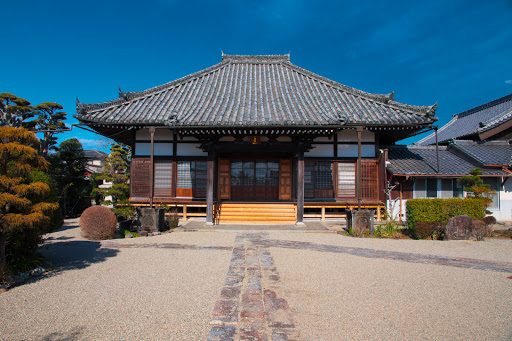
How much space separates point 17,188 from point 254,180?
9625 mm

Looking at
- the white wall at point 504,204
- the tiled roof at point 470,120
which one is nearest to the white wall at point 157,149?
the white wall at point 504,204

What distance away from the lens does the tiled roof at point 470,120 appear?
59.7ft

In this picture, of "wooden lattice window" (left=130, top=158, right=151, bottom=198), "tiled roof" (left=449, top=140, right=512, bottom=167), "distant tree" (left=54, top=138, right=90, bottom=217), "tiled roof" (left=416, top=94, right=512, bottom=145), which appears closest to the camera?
"wooden lattice window" (left=130, top=158, right=151, bottom=198)

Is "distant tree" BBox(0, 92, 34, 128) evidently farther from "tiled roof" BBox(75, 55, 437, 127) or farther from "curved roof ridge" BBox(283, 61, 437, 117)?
"curved roof ridge" BBox(283, 61, 437, 117)

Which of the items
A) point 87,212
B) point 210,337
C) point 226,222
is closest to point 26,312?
point 210,337

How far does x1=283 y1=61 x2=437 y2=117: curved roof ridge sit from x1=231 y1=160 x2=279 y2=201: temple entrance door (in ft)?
16.6

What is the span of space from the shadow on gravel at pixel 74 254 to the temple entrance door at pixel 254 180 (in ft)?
22.3

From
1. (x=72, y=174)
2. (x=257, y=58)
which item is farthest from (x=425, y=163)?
(x=72, y=174)

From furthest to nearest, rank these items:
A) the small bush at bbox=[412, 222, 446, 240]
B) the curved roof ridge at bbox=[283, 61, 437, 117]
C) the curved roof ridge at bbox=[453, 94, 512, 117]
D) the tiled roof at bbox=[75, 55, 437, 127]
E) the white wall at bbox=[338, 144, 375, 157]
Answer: the curved roof ridge at bbox=[453, 94, 512, 117]
the white wall at bbox=[338, 144, 375, 157]
the curved roof ridge at bbox=[283, 61, 437, 117]
the tiled roof at bbox=[75, 55, 437, 127]
the small bush at bbox=[412, 222, 446, 240]

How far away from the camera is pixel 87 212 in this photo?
8727mm

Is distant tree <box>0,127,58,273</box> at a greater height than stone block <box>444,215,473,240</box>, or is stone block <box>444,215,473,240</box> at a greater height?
distant tree <box>0,127,58,273</box>

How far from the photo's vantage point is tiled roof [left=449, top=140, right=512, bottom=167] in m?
13.0

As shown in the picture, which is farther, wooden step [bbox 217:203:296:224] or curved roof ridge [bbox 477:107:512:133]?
curved roof ridge [bbox 477:107:512:133]

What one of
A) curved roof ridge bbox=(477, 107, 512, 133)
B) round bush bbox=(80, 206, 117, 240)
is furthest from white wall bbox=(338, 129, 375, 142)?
round bush bbox=(80, 206, 117, 240)
